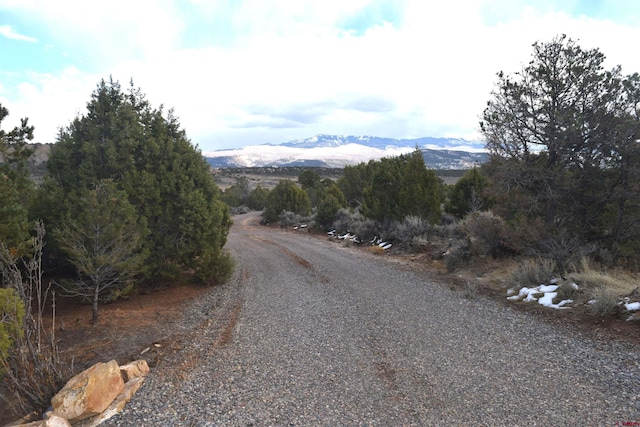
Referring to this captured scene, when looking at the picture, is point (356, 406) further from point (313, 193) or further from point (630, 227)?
point (313, 193)

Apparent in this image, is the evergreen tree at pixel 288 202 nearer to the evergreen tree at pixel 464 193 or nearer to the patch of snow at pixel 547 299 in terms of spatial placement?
the evergreen tree at pixel 464 193

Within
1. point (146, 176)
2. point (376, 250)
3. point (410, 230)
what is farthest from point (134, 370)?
point (410, 230)

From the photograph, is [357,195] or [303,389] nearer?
[303,389]

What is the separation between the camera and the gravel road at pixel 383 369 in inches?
181

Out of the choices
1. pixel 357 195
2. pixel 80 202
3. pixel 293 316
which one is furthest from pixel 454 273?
pixel 357 195

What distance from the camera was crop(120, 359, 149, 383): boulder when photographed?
5.61m

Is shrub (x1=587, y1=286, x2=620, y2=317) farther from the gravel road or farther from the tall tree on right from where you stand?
the tall tree on right

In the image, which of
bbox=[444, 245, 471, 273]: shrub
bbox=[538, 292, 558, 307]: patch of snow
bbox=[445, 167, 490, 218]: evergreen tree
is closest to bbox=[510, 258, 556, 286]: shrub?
bbox=[538, 292, 558, 307]: patch of snow

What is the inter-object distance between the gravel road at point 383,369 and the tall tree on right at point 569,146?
13.3 ft

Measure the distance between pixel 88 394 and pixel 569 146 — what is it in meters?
11.9

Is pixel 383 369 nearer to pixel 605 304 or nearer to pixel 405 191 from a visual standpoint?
pixel 605 304

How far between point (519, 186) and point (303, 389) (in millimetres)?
9009

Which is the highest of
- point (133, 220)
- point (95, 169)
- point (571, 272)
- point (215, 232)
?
point (95, 169)

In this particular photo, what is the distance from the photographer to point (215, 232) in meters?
11.6
